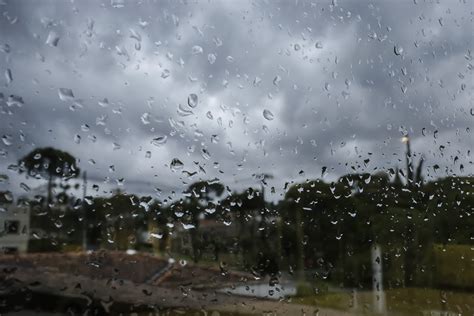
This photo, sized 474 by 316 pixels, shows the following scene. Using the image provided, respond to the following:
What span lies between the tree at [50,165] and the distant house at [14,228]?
4cm

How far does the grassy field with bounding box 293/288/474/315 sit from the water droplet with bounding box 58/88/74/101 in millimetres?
681

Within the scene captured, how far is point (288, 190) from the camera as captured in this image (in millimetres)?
1109

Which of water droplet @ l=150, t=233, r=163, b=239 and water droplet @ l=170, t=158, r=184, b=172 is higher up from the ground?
water droplet @ l=170, t=158, r=184, b=172

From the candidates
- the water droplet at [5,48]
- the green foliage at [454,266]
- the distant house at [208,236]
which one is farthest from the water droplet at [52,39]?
the green foliage at [454,266]

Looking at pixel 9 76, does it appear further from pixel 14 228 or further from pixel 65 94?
pixel 14 228

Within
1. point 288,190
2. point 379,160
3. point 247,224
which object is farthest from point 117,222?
point 379,160

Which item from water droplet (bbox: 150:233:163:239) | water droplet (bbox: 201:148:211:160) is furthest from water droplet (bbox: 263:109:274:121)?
water droplet (bbox: 150:233:163:239)

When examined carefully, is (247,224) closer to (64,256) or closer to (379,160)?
(64,256)

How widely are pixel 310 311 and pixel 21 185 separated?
2.59 feet

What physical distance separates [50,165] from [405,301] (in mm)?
1229

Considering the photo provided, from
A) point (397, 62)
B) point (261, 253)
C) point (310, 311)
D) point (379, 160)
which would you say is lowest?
point (310, 311)

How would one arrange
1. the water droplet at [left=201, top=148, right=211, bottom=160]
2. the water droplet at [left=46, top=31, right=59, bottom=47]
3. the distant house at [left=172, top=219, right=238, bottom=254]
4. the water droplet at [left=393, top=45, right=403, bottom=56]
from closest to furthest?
the water droplet at [left=46, top=31, right=59, bottom=47]
the distant house at [left=172, top=219, right=238, bottom=254]
the water droplet at [left=201, top=148, right=211, bottom=160]
the water droplet at [left=393, top=45, right=403, bottom=56]

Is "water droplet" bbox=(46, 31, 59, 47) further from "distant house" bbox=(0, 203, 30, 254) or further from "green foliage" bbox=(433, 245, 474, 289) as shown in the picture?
"green foliage" bbox=(433, 245, 474, 289)

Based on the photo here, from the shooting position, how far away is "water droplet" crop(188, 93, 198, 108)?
94 centimetres
